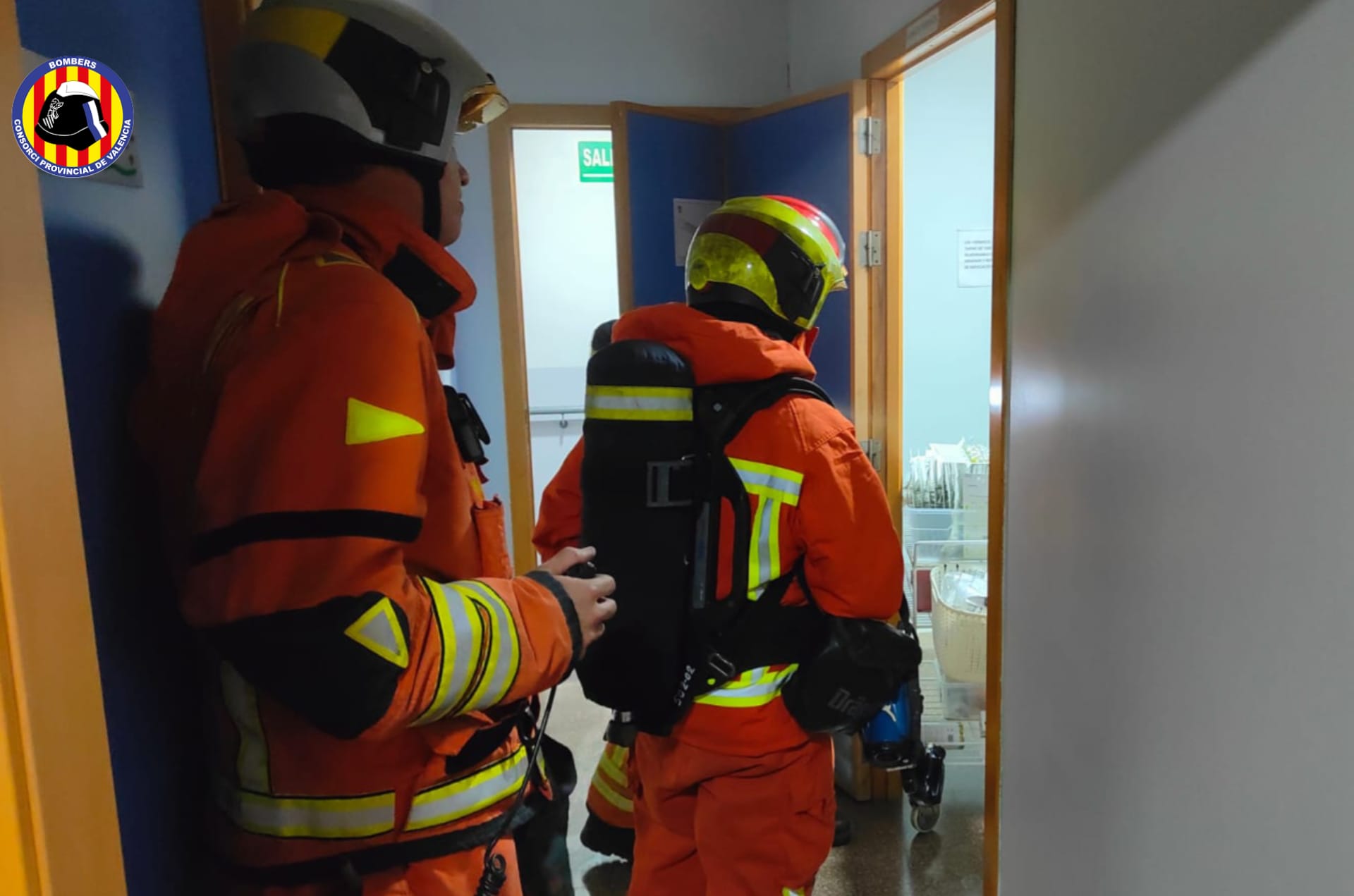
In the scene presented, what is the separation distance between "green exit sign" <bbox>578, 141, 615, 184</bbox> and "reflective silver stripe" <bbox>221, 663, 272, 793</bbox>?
4054 millimetres

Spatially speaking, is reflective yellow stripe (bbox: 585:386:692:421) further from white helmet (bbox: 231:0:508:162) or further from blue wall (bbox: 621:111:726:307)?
blue wall (bbox: 621:111:726:307)

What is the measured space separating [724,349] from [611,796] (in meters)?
1.37

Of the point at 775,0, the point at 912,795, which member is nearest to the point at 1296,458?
the point at 912,795

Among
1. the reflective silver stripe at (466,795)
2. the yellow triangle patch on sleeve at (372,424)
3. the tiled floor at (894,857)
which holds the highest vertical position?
the yellow triangle patch on sleeve at (372,424)

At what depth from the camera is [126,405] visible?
87cm

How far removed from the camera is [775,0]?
10.3 feet

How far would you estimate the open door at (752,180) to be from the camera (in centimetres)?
249

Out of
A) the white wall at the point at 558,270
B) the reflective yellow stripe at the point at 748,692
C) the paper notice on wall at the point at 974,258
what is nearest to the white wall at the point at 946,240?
the paper notice on wall at the point at 974,258

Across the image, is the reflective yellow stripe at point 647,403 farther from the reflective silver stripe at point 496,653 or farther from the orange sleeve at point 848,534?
the reflective silver stripe at point 496,653

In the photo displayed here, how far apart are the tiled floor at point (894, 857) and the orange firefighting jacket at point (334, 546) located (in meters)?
1.52

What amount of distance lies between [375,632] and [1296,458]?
35.2 inches

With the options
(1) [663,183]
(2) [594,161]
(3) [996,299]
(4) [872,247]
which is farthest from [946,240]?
(2) [594,161]

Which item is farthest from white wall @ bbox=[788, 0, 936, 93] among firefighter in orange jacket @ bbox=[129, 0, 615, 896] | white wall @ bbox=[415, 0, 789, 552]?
firefighter in orange jacket @ bbox=[129, 0, 615, 896]

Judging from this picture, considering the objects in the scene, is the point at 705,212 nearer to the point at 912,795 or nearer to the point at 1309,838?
the point at 912,795
